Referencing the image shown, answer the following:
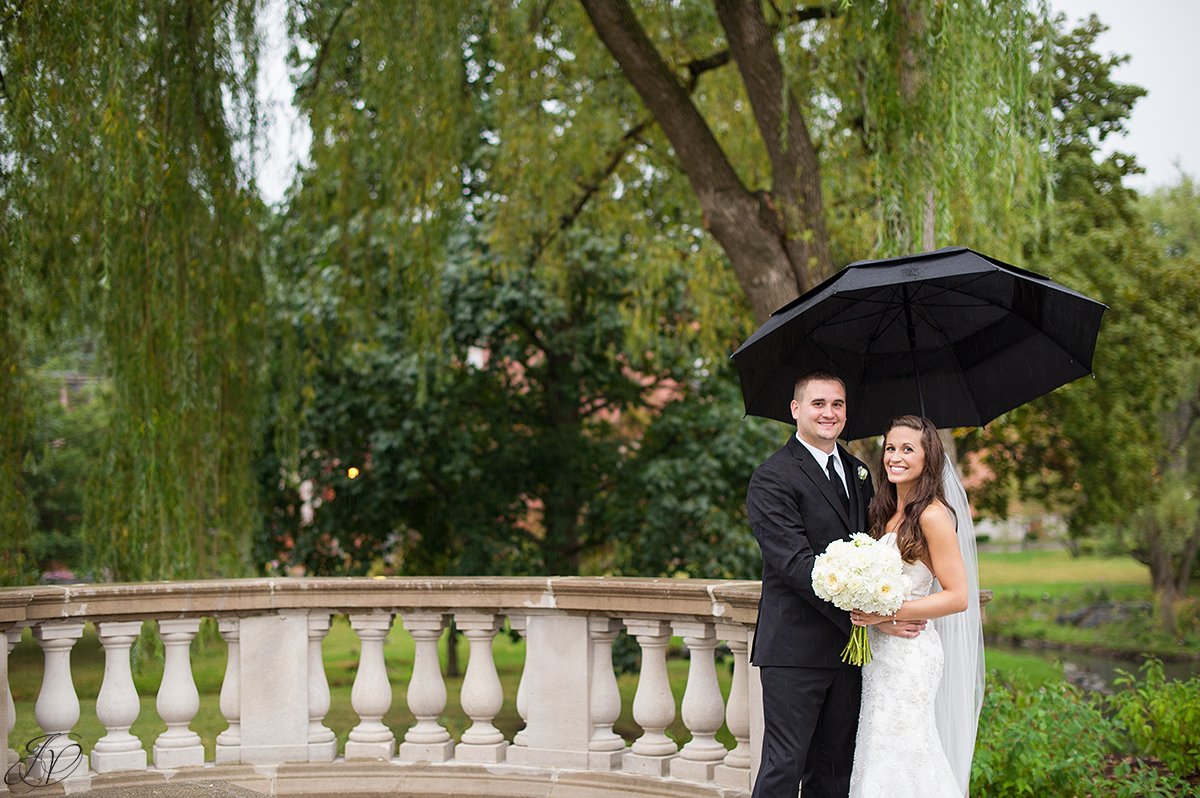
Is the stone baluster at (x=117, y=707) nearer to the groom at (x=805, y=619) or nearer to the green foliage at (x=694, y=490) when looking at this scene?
the groom at (x=805, y=619)

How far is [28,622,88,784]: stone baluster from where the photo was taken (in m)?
4.85

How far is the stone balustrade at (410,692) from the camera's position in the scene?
482 cm

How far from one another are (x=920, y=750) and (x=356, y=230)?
282 inches

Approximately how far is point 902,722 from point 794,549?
63cm

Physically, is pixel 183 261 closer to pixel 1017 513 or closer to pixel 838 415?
pixel 838 415

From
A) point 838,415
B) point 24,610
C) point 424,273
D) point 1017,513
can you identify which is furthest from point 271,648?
point 1017,513

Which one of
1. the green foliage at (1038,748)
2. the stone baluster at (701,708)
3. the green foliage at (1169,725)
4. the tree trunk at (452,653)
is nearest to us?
the stone baluster at (701,708)

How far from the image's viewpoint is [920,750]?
373cm

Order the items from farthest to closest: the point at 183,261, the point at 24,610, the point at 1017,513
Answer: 1. the point at 1017,513
2. the point at 183,261
3. the point at 24,610

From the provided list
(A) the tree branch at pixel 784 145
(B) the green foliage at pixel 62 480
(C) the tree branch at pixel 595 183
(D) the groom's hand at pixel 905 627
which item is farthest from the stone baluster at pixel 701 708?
(B) the green foliage at pixel 62 480

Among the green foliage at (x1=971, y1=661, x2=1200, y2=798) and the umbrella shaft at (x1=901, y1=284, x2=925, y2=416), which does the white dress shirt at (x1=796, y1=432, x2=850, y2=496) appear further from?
the green foliage at (x1=971, y1=661, x2=1200, y2=798)

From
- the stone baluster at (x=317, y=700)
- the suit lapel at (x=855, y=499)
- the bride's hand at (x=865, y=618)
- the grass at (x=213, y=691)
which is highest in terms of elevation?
the suit lapel at (x=855, y=499)

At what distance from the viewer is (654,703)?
16.2ft

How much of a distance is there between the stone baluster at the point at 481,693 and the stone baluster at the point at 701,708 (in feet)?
2.74
